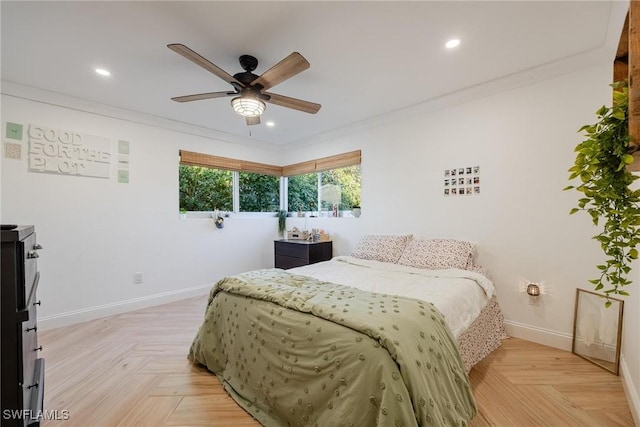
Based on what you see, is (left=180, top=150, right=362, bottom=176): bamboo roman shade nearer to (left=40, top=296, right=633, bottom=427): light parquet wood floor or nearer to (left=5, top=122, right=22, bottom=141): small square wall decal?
(left=5, top=122, right=22, bottom=141): small square wall decal

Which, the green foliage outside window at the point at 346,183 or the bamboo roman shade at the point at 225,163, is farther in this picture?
the green foliage outside window at the point at 346,183

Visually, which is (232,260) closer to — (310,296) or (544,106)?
(310,296)

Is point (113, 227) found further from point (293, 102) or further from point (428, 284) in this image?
point (428, 284)

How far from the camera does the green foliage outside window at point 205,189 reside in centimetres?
382

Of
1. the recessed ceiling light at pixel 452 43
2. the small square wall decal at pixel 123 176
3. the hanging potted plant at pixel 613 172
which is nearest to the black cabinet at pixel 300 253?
the small square wall decal at pixel 123 176

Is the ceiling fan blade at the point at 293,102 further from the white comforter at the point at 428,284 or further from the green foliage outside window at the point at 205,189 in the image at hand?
the green foliage outside window at the point at 205,189

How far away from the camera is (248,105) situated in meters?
2.09

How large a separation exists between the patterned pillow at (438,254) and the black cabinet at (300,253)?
137cm

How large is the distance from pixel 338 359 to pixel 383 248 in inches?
74.4

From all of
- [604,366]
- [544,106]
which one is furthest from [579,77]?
[604,366]

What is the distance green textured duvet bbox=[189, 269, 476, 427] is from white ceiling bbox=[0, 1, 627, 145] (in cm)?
175

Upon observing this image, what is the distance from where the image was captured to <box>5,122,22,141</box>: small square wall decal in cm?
253

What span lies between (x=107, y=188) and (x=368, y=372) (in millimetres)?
3423

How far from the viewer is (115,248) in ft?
10.3
